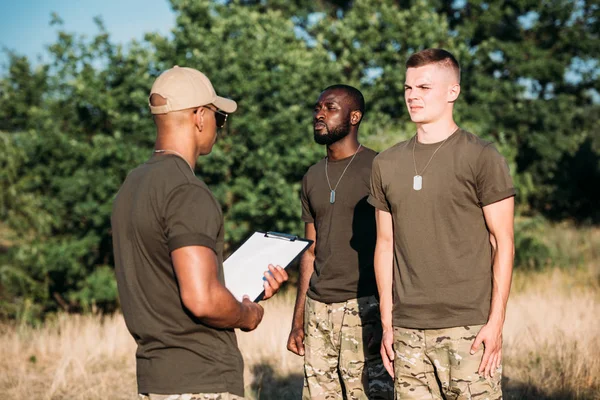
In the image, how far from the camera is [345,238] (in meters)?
4.50

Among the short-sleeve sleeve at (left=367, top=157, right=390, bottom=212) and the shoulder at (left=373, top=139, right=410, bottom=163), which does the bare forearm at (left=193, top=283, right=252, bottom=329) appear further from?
the shoulder at (left=373, top=139, right=410, bottom=163)

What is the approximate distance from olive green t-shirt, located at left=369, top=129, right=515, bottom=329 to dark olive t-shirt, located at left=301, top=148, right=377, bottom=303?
0.95 metres

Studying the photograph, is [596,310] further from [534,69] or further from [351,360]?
[534,69]

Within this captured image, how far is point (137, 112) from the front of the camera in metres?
16.2

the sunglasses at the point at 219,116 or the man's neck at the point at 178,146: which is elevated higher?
the sunglasses at the point at 219,116

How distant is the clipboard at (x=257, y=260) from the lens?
2.95 meters

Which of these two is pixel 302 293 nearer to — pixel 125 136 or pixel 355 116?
pixel 355 116

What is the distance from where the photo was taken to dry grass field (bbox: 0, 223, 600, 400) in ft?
Result: 20.6

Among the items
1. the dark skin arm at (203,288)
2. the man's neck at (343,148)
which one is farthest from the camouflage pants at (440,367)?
the man's neck at (343,148)

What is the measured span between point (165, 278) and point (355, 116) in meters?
2.59

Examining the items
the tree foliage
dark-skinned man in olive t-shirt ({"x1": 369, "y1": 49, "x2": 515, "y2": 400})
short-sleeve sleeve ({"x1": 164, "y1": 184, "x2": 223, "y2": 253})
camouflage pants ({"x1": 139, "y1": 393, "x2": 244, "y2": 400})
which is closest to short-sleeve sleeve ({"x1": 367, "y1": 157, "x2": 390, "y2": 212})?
dark-skinned man in olive t-shirt ({"x1": 369, "y1": 49, "x2": 515, "y2": 400})

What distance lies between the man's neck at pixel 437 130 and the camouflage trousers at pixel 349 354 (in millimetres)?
1366

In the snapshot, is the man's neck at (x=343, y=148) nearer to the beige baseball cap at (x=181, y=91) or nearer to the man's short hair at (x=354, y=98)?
the man's short hair at (x=354, y=98)

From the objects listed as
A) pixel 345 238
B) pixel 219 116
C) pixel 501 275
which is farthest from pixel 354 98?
pixel 219 116
